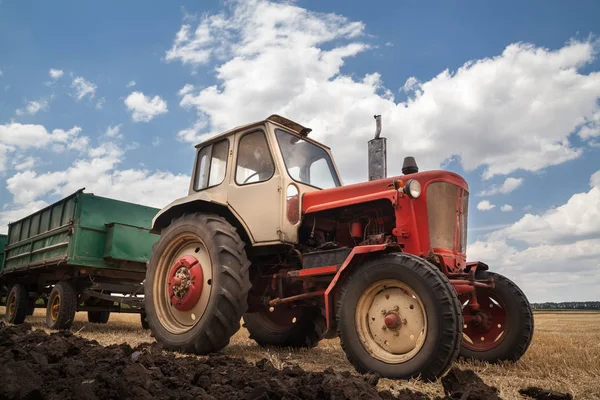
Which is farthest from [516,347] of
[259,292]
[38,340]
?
[38,340]

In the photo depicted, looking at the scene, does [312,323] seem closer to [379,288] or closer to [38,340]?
[379,288]

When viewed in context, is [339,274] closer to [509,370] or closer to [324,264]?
[324,264]

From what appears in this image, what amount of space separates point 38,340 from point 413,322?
3.49 m

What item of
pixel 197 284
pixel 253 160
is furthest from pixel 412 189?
pixel 197 284

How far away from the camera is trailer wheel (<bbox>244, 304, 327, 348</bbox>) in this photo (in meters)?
6.18

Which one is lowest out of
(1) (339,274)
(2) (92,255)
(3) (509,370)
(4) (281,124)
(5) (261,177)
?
(3) (509,370)

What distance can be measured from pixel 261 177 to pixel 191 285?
1.42 m

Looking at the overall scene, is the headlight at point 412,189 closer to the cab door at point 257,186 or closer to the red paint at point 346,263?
the red paint at point 346,263

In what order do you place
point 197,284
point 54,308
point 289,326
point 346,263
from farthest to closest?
point 54,308 → point 289,326 → point 197,284 → point 346,263

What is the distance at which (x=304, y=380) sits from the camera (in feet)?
9.31

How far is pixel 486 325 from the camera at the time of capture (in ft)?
16.4

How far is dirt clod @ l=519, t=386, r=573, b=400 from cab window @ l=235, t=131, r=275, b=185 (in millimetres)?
3230

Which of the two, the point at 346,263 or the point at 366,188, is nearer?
the point at 346,263

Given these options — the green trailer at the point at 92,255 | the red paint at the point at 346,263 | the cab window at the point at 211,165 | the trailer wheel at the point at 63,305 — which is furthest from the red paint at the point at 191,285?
the trailer wheel at the point at 63,305
